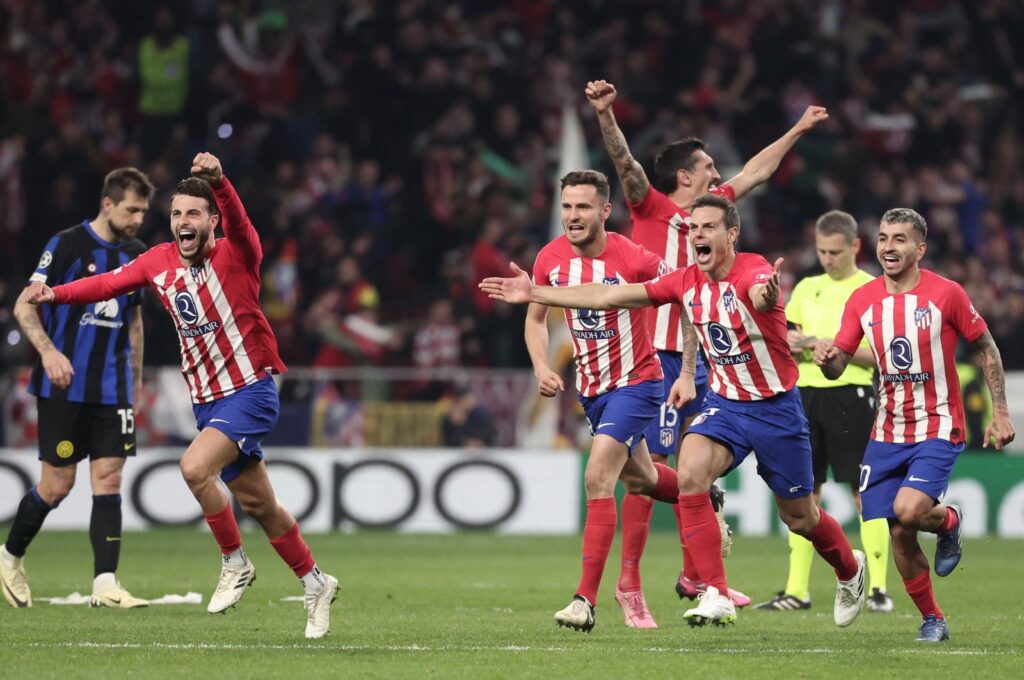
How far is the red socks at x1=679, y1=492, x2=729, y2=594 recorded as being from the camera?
26.1ft

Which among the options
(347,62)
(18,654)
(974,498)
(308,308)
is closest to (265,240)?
(308,308)

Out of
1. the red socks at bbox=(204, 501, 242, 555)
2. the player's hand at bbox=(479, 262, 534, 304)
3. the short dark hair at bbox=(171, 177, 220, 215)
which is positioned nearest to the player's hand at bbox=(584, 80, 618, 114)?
the player's hand at bbox=(479, 262, 534, 304)

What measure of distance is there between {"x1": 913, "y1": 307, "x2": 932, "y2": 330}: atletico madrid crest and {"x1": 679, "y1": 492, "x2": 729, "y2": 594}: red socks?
4.30 feet

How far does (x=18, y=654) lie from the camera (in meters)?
6.94

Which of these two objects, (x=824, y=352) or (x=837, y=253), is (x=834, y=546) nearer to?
(x=824, y=352)

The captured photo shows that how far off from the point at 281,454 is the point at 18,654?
862cm

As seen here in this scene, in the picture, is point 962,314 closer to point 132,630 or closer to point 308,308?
point 132,630

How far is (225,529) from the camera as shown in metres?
8.20

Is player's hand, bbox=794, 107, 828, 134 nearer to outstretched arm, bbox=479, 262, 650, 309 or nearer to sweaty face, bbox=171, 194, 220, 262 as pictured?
outstretched arm, bbox=479, 262, 650, 309

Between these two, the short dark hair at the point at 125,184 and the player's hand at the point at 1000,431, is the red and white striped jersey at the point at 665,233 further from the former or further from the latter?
the short dark hair at the point at 125,184

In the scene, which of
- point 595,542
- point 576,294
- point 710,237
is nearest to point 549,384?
point 576,294

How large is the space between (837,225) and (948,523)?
265cm

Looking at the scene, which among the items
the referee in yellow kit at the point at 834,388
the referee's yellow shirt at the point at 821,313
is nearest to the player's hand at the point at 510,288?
the referee in yellow kit at the point at 834,388

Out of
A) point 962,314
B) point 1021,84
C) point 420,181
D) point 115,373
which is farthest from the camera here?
point 1021,84
